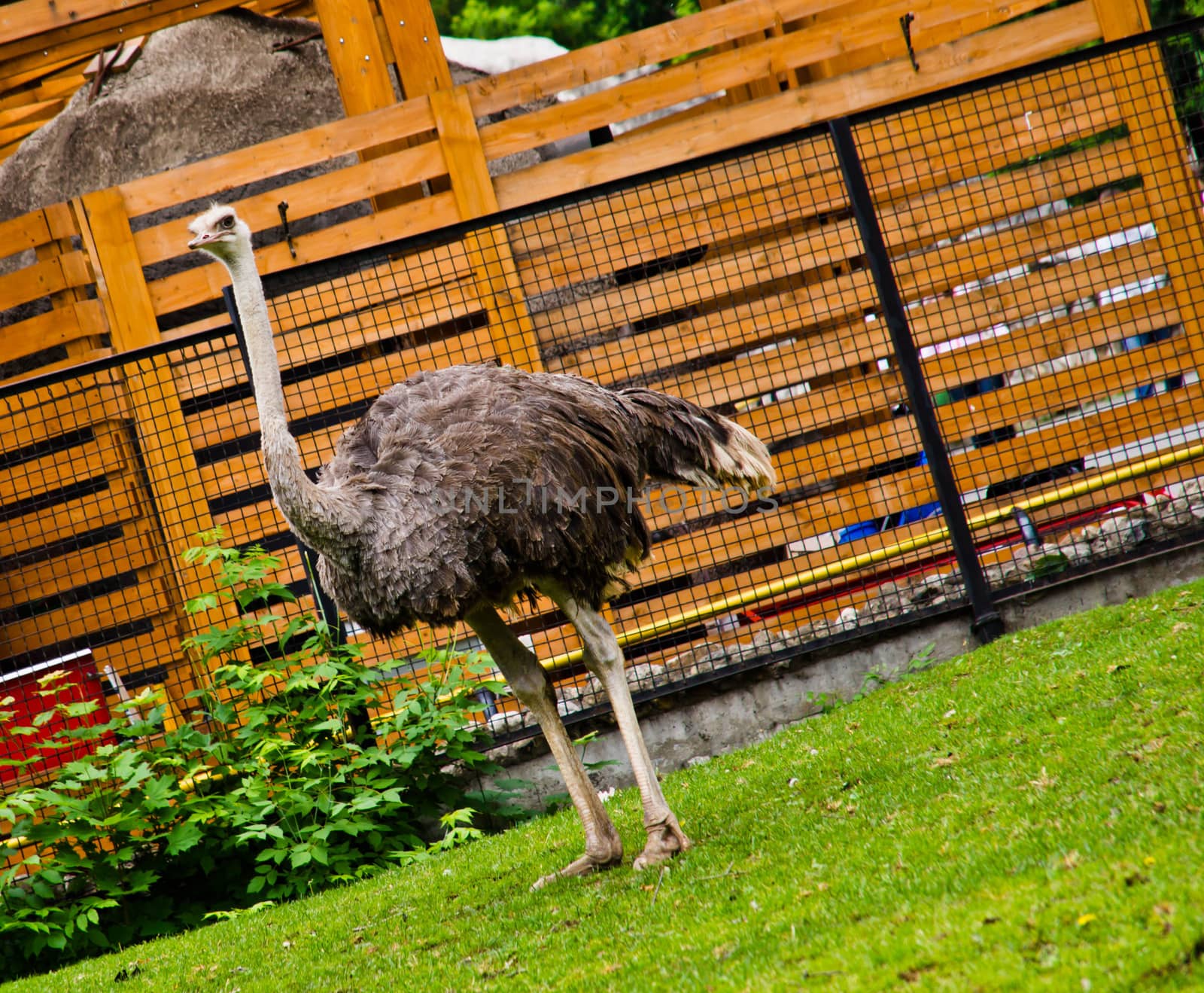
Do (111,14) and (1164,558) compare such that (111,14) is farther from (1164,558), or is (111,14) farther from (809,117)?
(1164,558)

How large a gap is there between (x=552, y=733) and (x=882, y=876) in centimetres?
168

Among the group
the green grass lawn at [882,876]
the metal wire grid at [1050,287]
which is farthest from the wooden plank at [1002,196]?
the green grass lawn at [882,876]

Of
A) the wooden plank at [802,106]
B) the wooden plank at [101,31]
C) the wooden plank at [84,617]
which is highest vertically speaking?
the wooden plank at [101,31]

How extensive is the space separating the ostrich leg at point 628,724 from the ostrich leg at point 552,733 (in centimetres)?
17

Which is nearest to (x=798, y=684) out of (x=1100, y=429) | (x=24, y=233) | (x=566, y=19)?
(x=1100, y=429)

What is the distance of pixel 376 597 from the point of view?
4.20 meters

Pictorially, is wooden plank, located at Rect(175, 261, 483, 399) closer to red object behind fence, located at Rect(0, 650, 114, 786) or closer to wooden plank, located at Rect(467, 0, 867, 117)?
wooden plank, located at Rect(467, 0, 867, 117)

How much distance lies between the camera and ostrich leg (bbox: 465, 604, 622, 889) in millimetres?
4375

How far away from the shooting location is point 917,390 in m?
6.42

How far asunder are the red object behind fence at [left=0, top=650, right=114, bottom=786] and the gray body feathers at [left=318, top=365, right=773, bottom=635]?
9.09ft

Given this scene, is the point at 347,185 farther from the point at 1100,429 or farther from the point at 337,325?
the point at 1100,429

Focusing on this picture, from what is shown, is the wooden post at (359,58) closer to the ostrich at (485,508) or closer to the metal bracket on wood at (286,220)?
the metal bracket on wood at (286,220)

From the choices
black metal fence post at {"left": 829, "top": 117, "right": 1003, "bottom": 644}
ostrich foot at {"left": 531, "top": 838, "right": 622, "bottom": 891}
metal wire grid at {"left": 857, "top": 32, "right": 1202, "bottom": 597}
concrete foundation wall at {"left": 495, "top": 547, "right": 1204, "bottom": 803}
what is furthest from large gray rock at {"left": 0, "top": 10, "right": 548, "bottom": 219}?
ostrich foot at {"left": 531, "top": 838, "right": 622, "bottom": 891}

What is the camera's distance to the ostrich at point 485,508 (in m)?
4.10
